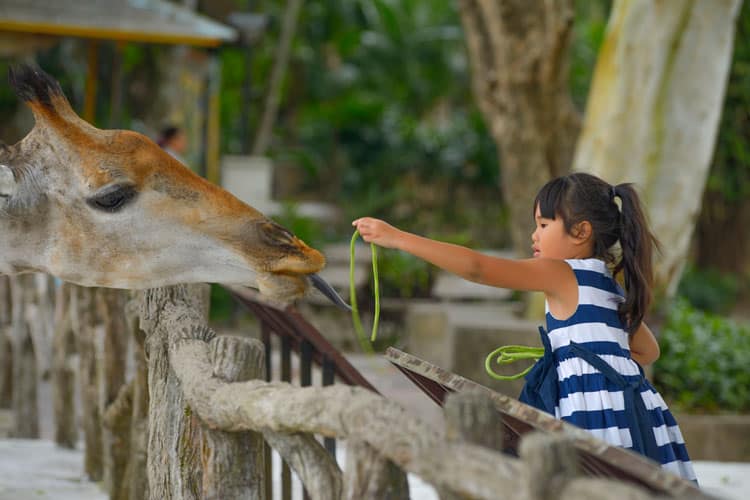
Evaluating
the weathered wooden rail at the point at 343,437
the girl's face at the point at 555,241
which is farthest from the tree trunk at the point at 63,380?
the girl's face at the point at 555,241

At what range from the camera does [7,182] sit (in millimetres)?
2609

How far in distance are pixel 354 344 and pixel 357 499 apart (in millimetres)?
7898

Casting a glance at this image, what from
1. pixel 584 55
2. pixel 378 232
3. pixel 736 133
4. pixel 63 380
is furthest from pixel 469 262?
pixel 584 55

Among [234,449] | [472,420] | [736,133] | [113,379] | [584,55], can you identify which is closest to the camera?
[472,420]

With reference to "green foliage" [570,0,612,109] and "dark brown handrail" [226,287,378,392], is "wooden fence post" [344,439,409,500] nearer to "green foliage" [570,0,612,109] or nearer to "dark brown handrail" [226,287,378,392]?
"dark brown handrail" [226,287,378,392]

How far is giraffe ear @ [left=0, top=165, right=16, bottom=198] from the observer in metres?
2.61

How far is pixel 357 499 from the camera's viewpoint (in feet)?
5.84

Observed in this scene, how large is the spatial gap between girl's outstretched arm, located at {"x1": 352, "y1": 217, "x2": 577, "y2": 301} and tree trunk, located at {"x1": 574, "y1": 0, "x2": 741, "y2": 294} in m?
3.82

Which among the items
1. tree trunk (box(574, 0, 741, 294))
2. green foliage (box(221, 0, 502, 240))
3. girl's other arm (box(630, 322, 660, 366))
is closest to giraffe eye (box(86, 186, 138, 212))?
girl's other arm (box(630, 322, 660, 366))

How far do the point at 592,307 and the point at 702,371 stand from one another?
3966 millimetres

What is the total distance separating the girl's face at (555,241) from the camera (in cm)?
262

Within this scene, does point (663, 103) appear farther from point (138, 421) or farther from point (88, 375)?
point (138, 421)

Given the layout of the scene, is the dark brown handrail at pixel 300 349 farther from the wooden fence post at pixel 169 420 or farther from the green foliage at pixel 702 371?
the green foliage at pixel 702 371

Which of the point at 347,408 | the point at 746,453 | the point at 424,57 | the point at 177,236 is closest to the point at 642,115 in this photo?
the point at 746,453
